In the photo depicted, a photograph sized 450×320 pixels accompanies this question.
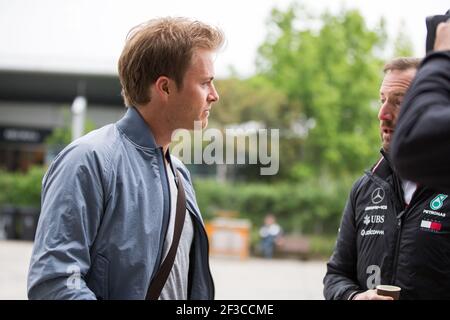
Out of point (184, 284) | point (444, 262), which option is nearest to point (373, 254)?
point (444, 262)

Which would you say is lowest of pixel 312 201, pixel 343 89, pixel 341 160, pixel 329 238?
pixel 329 238

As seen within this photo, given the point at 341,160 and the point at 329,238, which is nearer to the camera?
the point at 329,238

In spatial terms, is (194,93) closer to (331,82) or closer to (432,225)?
(432,225)

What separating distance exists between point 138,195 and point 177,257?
36 cm

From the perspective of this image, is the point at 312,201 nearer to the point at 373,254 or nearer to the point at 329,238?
the point at 329,238

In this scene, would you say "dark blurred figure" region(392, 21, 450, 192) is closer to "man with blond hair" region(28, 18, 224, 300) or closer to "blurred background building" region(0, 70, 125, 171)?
"man with blond hair" region(28, 18, 224, 300)

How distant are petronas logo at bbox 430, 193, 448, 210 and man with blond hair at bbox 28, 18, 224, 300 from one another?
0.96 meters

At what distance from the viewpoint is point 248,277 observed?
14836 millimetres

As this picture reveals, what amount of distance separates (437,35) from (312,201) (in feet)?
65.5

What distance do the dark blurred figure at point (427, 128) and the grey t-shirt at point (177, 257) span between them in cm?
109

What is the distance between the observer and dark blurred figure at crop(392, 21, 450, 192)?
1359 millimetres

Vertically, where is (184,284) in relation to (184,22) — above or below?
below

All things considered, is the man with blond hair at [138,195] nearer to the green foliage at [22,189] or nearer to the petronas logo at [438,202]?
the petronas logo at [438,202]

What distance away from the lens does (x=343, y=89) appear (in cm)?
2520
